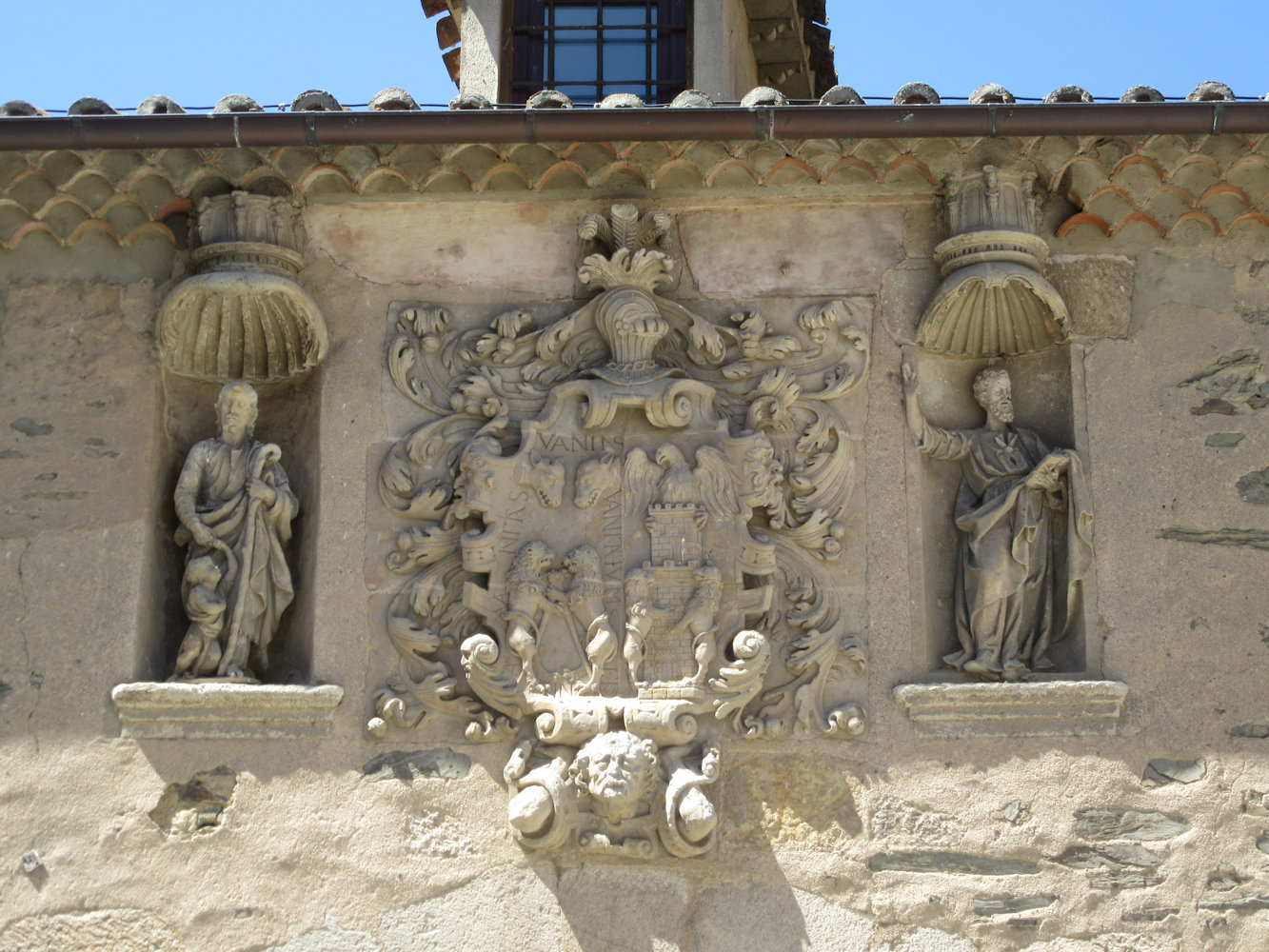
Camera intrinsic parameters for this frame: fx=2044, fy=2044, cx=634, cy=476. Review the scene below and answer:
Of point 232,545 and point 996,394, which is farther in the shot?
point 996,394

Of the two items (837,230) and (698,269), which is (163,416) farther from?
(837,230)

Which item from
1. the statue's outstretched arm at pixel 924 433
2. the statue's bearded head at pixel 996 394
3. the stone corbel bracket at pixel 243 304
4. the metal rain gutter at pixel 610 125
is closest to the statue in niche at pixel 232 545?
the stone corbel bracket at pixel 243 304

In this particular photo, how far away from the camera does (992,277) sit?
7.30 metres

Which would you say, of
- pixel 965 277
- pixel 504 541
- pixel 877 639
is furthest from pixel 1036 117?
pixel 504 541

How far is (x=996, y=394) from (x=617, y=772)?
2013mm

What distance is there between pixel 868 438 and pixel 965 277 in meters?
0.68

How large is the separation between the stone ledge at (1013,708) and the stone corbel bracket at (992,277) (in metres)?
1.33

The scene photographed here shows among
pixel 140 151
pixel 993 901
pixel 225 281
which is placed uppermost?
pixel 140 151

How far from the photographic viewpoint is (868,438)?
734 cm

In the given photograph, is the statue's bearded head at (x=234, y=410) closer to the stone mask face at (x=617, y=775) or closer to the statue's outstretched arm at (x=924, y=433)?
the stone mask face at (x=617, y=775)

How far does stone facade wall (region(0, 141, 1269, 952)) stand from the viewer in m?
6.72

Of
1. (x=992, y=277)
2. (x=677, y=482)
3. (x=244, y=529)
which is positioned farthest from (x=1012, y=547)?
(x=244, y=529)

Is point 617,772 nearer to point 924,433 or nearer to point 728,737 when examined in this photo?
point 728,737

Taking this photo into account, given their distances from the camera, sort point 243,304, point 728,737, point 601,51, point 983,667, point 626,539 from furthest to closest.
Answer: point 601,51
point 243,304
point 626,539
point 983,667
point 728,737
